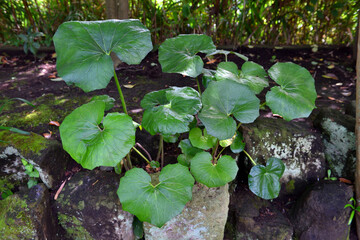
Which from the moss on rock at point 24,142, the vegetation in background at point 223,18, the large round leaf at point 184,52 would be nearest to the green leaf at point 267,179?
the large round leaf at point 184,52

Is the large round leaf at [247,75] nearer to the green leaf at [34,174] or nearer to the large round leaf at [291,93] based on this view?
the large round leaf at [291,93]

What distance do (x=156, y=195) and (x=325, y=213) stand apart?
1111mm

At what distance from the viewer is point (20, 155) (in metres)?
1.60

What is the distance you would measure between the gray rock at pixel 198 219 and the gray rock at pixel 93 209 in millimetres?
158

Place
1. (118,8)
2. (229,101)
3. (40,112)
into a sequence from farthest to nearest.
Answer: (118,8) < (40,112) < (229,101)

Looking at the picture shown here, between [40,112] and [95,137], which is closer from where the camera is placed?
[95,137]

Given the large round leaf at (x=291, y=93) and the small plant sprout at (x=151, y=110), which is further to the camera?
the large round leaf at (x=291, y=93)

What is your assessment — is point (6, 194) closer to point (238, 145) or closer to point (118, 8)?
point (238, 145)

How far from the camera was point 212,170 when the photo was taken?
1.36 meters

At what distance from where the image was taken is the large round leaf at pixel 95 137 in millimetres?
1164

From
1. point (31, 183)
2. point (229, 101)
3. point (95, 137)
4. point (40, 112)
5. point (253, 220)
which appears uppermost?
point (229, 101)

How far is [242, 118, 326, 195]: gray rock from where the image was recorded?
176 centimetres

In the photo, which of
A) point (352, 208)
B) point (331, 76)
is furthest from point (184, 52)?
point (331, 76)

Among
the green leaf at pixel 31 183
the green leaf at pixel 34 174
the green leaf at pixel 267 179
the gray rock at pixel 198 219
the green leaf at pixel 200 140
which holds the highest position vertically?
the green leaf at pixel 200 140
